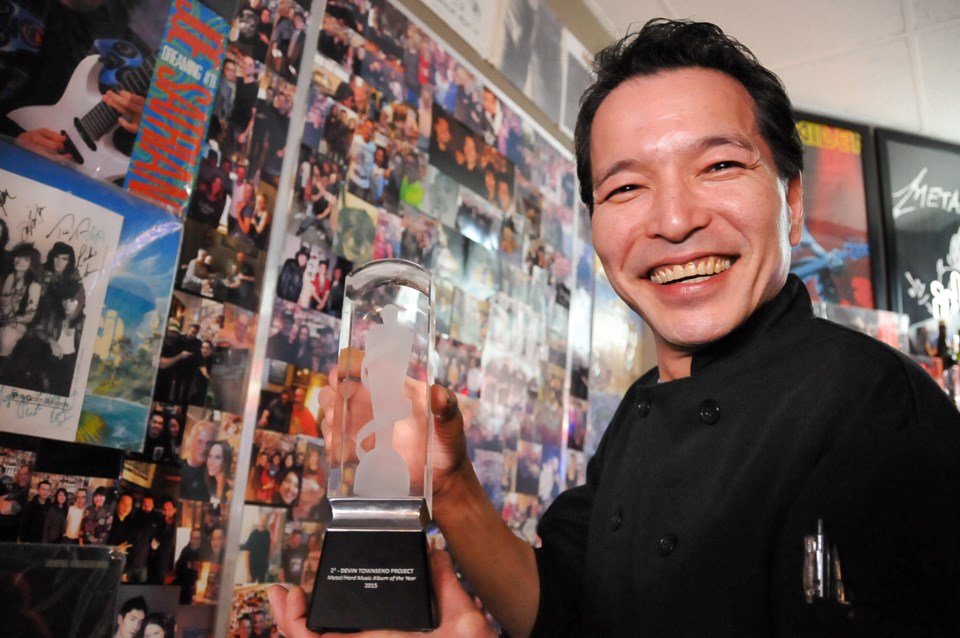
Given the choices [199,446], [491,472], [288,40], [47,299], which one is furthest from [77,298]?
[491,472]

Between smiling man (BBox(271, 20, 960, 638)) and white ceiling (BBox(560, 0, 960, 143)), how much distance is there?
1.47 meters

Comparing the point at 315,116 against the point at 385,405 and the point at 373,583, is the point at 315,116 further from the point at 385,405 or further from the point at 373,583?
the point at 373,583

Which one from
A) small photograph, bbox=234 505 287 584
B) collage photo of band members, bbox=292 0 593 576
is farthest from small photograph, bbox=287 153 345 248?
small photograph, bbox=234 505 287 584

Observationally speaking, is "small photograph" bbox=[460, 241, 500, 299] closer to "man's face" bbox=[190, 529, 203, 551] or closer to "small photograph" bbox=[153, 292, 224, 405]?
"small photograph" bbox=[153, 292, 224, 405]

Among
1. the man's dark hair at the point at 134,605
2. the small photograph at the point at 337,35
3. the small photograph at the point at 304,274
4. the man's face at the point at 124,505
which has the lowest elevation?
the man's dark hair at the point at 134,605

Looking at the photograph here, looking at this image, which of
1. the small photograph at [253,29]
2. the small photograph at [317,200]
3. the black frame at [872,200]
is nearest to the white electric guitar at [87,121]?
Result: the small photograph at [253,29]

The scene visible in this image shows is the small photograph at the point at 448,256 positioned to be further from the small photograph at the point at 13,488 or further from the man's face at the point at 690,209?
the small photograph at the point at 13,488

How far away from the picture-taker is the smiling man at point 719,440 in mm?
734

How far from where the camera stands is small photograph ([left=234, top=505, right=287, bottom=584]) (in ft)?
3.90

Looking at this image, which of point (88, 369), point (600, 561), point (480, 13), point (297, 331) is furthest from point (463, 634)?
point (480, 13)

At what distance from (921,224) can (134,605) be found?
3304 millimetres

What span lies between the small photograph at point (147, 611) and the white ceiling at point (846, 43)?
197cm

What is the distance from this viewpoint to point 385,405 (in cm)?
82

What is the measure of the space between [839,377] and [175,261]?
905mm
